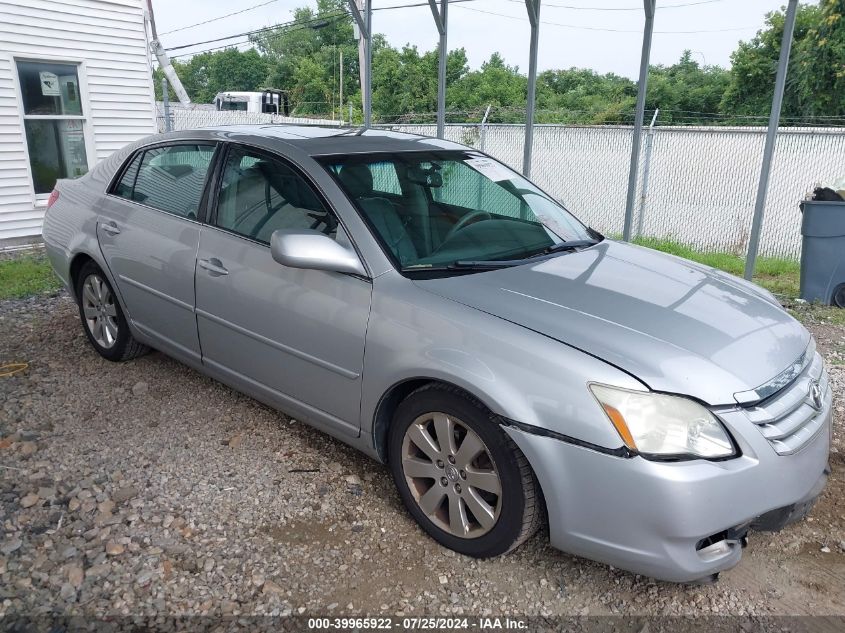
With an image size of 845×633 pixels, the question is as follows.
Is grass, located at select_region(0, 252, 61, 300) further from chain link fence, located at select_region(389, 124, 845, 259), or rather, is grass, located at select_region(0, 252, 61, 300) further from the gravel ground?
chain link fence, located at select_region(389, 124, 845, 259)

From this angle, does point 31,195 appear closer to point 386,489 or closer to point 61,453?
point 61,453

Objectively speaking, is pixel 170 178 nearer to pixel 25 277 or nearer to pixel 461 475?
pixel 461 475

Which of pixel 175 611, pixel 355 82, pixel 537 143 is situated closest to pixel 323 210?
pixel 175 611

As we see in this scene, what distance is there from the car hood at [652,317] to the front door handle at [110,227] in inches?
91.2

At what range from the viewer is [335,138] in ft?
11.7

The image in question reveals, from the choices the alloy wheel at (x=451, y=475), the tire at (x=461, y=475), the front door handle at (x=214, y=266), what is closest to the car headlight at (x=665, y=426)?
the tire at (x=461, y=475)

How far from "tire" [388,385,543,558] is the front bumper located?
99 millimetres

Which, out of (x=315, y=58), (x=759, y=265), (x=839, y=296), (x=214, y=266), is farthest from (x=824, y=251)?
(x=315, y=58)

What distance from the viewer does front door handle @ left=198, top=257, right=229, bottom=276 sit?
3.34 m

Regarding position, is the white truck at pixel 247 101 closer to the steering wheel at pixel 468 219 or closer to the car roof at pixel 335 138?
the car roof at pixel 335 138

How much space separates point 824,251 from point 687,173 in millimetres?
5432

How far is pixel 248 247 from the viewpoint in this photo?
3.26 m

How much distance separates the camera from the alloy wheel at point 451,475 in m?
2.49

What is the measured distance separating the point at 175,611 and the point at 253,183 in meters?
2.00
